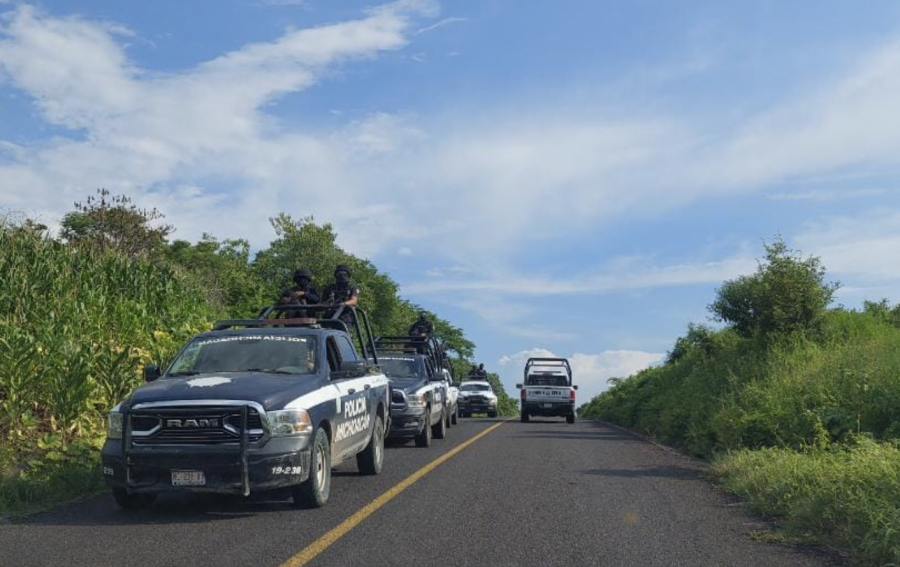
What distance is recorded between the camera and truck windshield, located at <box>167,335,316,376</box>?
983 centimetres

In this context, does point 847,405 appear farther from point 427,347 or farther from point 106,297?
point 106,297

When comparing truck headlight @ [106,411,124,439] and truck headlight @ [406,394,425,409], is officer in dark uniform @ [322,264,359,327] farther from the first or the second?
truck headlight @ [106,411,124,439]

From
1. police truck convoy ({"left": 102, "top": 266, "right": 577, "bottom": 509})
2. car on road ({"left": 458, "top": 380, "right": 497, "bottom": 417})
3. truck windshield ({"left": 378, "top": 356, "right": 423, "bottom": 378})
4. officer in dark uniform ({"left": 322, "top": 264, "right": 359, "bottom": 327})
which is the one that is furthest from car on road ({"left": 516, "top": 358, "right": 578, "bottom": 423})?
police truck convoy ({"left": 102, "top": 266, "right": 577, "bottom": 509})

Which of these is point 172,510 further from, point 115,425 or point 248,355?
point 248,355

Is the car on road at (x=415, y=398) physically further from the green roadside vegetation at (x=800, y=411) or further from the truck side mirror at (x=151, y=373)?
the truck side mirror at (x=151, y=373)

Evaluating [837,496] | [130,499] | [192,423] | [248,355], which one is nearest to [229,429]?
[192,423]

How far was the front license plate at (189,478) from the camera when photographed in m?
8.16

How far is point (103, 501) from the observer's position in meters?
9.53

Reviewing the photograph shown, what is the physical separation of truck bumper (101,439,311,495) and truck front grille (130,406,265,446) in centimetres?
8

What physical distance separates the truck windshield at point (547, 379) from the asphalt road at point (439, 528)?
2275 cm

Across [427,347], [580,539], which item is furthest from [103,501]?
[427,347]

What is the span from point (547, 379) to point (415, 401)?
Answer: 61.5 feet

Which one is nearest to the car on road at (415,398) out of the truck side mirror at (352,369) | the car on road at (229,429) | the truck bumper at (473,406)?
the truck side mirror at (352,369)

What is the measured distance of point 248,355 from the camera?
1002 centimetres
